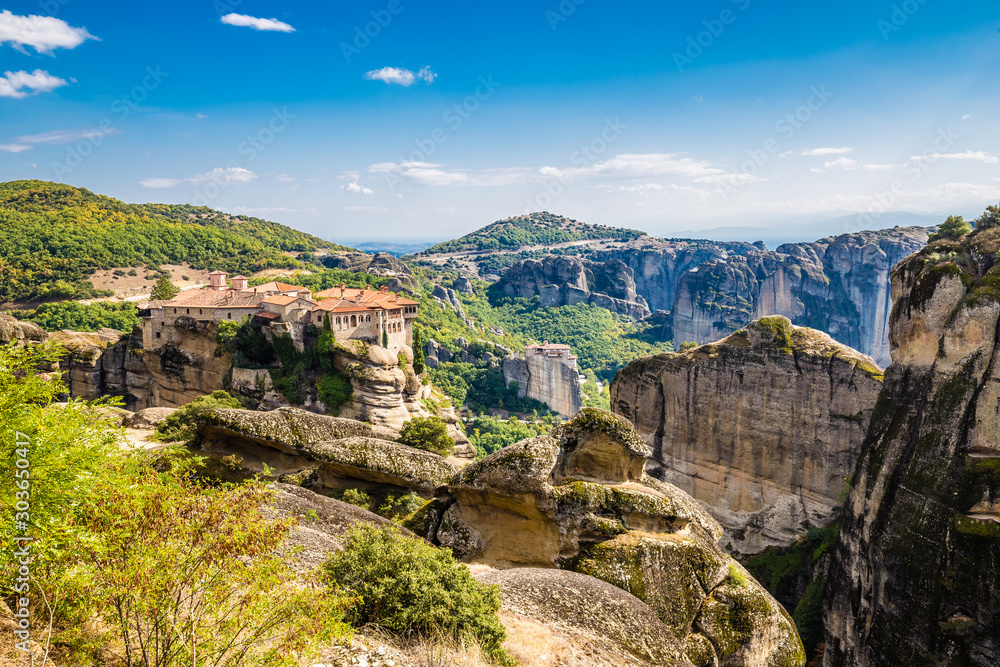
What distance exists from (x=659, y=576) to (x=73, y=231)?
84.7 meters

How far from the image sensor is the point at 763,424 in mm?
30250

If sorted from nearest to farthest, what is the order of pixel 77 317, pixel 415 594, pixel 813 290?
pixel 415 594
pixel 77 317
pixel 813 290

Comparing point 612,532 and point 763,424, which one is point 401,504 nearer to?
point 612,532

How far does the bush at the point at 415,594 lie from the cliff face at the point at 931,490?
619 inches

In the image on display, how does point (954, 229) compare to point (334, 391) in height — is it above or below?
above

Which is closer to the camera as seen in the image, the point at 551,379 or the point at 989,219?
the point at 989,219

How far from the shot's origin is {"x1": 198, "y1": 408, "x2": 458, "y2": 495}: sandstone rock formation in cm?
1388

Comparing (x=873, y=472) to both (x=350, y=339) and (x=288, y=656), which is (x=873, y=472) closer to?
(x=288, y=656)

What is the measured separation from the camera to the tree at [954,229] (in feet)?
74.3

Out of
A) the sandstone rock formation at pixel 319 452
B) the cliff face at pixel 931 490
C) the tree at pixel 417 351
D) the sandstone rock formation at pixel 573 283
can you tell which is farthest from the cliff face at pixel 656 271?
the sandstone rock formation at pixel 319 452

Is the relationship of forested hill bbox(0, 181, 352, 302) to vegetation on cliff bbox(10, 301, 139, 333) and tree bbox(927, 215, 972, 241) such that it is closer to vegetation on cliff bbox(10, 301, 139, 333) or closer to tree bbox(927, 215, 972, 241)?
vegetation on cliff bbox(10, 301, 139, 333)

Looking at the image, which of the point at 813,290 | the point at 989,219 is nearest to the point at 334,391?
the point at 989,219

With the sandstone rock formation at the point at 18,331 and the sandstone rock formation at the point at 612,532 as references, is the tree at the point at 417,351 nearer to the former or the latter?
the sandstone rock formation at the point at 18,331

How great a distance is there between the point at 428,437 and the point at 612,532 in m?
17.8
